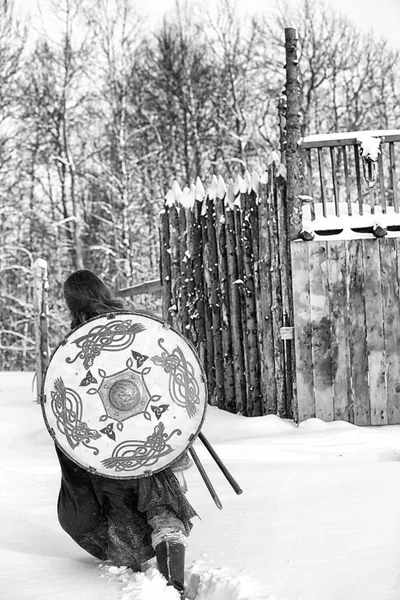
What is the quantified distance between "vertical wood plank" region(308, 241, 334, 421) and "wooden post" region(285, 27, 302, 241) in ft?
0.74

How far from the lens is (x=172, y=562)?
10.3 feet

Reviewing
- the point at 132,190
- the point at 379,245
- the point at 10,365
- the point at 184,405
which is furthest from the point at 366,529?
the point at 10,365

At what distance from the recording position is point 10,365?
20781 mm

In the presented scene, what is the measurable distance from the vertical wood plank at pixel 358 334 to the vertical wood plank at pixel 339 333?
4 centimetres

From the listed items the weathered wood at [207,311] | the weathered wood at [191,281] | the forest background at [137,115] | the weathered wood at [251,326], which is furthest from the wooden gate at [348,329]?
the forest background at [137,115]

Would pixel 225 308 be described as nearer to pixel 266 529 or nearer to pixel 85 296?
pixel 266 529

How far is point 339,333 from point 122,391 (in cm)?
325

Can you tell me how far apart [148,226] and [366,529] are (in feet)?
54.2

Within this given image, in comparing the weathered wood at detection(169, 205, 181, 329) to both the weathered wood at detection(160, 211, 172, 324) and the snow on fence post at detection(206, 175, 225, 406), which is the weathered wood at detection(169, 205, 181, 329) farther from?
the snow on fence post at detection(206, 175, 225, 406)

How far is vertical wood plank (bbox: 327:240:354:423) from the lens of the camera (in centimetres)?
634

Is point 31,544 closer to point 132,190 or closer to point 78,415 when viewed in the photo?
point 78,415

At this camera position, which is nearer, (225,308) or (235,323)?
(235,323)

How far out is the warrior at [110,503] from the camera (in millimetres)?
3369

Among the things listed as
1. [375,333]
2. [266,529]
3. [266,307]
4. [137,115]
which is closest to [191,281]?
[266,307]
